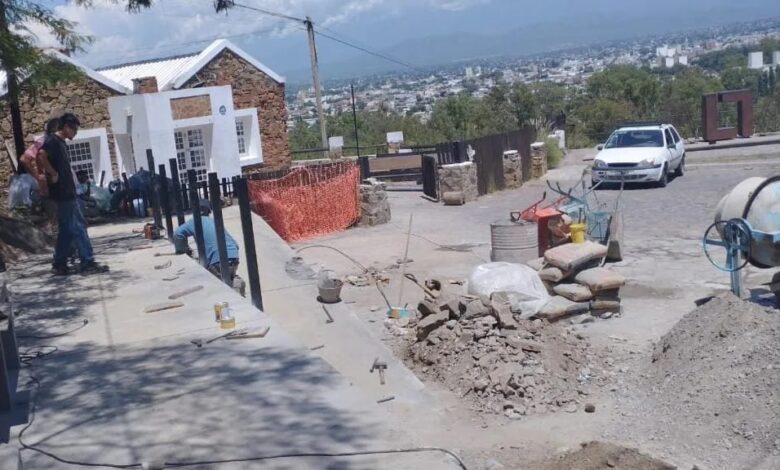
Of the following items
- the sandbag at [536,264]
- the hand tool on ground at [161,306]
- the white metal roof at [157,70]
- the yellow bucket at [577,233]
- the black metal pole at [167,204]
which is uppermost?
the white metal roof at [157,70]

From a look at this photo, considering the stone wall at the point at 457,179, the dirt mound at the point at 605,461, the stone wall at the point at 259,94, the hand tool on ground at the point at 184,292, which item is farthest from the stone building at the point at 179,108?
the dirt mound at the point at 605,461

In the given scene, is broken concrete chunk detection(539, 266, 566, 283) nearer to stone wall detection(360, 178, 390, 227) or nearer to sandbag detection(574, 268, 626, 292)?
sandbag detection(574, 268, 626, 292)

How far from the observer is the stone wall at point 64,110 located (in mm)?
21969

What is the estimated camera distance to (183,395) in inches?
224

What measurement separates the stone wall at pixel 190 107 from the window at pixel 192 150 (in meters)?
0.70

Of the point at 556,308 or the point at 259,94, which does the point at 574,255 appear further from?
the point at 259,94

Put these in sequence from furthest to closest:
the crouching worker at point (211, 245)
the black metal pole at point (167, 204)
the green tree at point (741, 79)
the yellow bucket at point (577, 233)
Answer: the green tree at point (741, 79), the black metal pole at point (167, 204), the yellow bucket at point (577, 233), the crouching worker at point (211, 245)

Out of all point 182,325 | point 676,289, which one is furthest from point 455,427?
point 676,289

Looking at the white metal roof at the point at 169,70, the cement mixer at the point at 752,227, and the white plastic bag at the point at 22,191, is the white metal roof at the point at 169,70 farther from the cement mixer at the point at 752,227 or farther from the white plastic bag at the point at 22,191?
the cement mixer at the point at 752,227

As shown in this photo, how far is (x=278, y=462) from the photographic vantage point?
4625 mm

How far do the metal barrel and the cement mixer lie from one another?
3524 millimetres

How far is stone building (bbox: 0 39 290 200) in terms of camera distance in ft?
77.3

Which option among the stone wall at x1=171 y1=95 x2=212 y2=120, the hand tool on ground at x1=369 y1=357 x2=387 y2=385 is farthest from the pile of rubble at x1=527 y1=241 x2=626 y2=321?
the stone wall at x1=171 y1=95 x2=212 y2=120

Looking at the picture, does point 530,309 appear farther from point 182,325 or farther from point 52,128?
point 52,128
